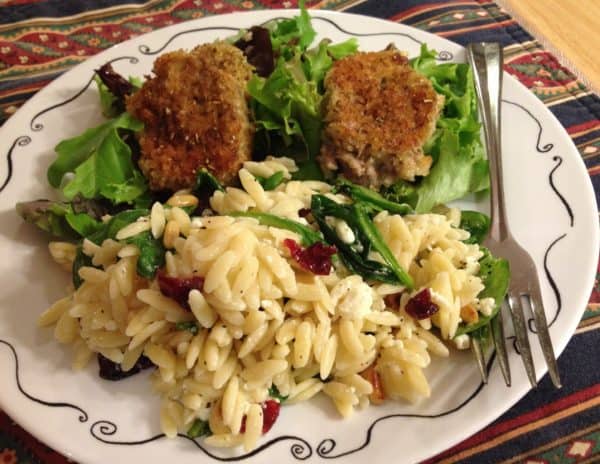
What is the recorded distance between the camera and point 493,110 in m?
2.76

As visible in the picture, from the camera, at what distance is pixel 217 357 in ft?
6.41

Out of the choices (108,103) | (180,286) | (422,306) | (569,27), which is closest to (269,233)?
(180,286)

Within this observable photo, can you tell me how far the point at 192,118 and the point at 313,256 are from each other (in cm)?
87

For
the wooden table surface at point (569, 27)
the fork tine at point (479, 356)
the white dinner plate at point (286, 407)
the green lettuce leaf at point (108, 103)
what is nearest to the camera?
the white dinner plate at point (286, 407)

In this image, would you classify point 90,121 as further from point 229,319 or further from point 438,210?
point 438,210

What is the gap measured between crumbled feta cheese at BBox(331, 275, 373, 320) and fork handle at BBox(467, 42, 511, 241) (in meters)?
0.64

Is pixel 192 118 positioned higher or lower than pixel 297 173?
higher

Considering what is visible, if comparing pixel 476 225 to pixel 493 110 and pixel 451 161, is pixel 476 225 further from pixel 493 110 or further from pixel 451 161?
pixel 493 110

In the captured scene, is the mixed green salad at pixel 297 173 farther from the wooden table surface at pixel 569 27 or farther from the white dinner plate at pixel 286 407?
the wooden table surface at pixel 569 27

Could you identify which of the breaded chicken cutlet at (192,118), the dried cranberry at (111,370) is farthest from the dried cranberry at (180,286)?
the breaded chicken cutlet at (192,118)

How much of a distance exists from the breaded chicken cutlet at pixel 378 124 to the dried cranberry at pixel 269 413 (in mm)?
972

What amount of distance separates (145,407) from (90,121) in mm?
1421

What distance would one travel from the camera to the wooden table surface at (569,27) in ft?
12.0

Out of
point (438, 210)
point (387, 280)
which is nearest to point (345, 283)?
point (387, 280)
